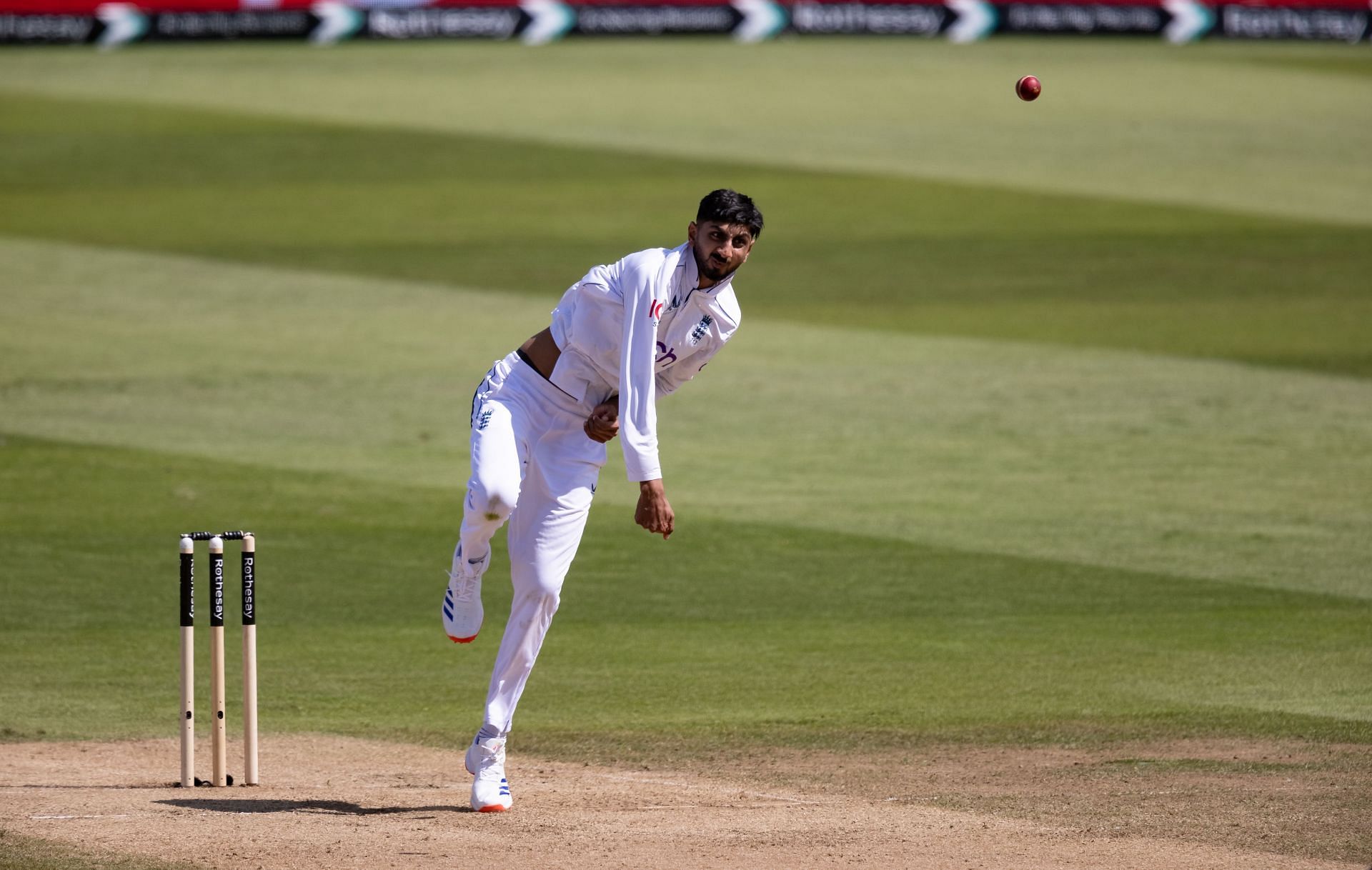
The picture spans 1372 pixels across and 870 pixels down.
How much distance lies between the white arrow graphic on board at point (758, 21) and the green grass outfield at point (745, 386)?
72 cm

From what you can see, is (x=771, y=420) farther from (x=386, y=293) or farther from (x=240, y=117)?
(x=240, y=117)

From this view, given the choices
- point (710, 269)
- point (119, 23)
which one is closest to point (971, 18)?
point (119, 23)

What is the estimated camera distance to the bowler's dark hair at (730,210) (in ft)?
25.2

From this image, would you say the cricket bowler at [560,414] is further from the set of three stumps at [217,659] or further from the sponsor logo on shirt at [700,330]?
the set of three stumps at [217,659]

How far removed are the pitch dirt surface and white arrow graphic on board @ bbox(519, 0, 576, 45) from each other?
31.2 m

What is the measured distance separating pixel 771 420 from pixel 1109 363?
4121 millimetres

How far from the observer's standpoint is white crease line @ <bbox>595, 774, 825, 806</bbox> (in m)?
8.20

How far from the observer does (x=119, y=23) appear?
121 ft

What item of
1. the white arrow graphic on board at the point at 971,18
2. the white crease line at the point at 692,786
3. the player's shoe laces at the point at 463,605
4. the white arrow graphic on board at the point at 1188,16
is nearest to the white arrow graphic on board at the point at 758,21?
the white arrow graphic on board at the point at 971,18

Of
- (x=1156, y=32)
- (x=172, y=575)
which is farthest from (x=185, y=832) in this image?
(x=1156, y=32)

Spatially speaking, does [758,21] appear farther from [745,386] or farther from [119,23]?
[745,386]

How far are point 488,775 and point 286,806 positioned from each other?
0.83 metres

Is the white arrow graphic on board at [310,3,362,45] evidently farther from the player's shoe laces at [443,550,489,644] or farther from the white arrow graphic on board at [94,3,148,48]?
the player's shoe laces at [443,550,489,644]

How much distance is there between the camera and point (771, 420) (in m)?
18.2
